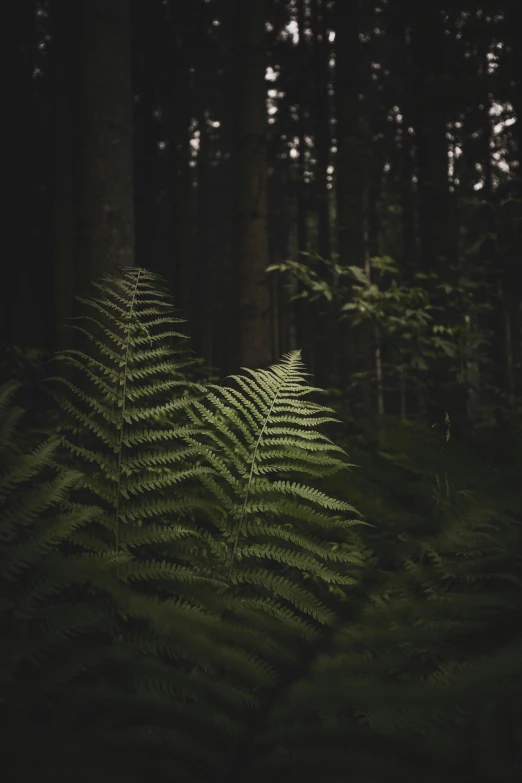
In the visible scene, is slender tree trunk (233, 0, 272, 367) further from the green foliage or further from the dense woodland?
the green foliage

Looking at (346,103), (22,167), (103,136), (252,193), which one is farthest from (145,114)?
(103,136)

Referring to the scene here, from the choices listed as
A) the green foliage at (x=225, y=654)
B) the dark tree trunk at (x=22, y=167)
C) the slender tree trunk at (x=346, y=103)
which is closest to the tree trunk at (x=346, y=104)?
the slender tree trunk at (x=346, y=103)

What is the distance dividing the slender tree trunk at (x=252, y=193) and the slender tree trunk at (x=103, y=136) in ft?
6.17

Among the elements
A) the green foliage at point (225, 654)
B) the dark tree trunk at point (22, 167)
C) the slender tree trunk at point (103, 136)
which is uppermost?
the dark tree trunk at point (22, 167)

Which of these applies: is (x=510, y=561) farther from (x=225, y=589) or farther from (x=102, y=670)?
(x=102, y=670)

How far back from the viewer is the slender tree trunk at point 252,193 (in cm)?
529

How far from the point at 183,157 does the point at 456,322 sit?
1261cm

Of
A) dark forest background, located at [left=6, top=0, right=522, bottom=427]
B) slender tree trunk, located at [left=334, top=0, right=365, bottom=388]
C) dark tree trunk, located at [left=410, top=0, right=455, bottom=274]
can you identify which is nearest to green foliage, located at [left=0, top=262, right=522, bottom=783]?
dark forest background, located at [left=6, top=0, right=522, bottom=427]

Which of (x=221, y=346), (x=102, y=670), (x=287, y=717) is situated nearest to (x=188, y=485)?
(x=102, y=670)

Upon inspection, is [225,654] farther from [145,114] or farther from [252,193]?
[145,114]

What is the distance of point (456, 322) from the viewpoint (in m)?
5.07

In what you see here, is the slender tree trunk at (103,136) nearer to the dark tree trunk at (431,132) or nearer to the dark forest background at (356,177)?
the dark forest background at (356,177)

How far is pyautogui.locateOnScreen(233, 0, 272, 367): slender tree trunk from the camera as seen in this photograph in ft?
17.4

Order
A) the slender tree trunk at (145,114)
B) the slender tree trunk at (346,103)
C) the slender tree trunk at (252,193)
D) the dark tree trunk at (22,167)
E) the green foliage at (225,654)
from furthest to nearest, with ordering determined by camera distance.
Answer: the slender tree trunk at (145,114) → the dark tree trunk at (22,167) → the slender tree trunk at (346,103) → the slender tree trunk at (252,193) → the green foliage at (225,654)
